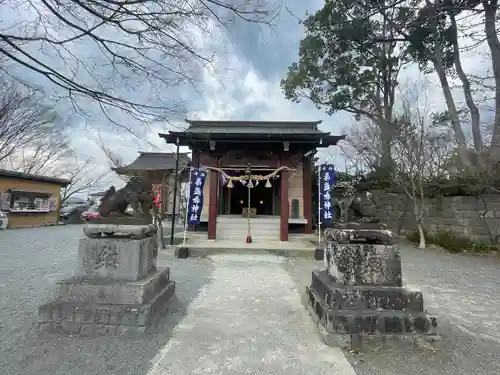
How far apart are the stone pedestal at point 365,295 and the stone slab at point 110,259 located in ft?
6.79

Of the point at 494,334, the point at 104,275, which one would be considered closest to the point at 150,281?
the point at 104,275

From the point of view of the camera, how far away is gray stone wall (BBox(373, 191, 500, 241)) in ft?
26.8

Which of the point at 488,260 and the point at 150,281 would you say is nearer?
the point at 150,281

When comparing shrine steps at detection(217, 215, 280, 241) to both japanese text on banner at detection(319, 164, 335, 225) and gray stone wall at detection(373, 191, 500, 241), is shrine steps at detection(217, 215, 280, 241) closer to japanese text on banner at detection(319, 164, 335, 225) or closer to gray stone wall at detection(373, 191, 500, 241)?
japanese text on banner at detection(319, 164, 335, 225)

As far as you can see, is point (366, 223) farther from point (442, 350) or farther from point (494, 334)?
point (494, 334)

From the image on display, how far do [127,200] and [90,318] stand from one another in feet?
4.33

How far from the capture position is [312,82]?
12.8 m

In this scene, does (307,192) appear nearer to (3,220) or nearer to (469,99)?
(469,99)

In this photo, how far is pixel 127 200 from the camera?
332 centimetres

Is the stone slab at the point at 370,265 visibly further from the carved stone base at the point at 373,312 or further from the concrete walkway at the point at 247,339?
the concrete walkway at the point at 247,339

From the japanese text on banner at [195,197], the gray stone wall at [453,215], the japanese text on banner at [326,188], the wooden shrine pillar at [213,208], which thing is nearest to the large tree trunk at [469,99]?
the gray stone wall at [453,215]

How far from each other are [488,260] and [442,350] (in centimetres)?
657

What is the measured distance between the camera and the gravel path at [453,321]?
86.3 inches

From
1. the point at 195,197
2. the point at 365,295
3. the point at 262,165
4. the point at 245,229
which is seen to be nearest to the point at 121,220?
the point at 365,295
